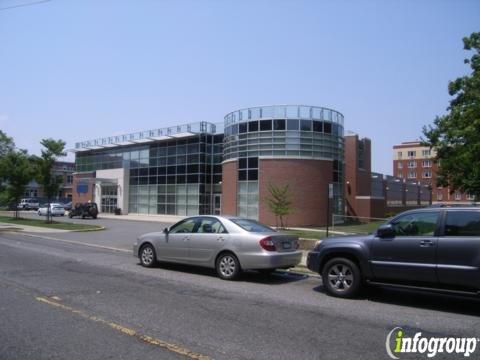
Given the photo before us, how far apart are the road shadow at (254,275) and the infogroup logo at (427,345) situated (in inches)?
177

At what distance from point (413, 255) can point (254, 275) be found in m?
4.45

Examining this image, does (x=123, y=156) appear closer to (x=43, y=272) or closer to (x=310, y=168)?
(x=310, y=168)

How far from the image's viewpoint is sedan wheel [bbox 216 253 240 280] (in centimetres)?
1001

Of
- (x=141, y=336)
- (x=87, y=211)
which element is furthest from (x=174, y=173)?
(x=141, y=336)

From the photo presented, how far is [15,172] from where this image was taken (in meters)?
34.6

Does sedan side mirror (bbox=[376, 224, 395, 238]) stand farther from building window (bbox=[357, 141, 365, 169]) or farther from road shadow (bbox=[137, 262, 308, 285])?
building window (bbox=[357, 141, 365, 169])

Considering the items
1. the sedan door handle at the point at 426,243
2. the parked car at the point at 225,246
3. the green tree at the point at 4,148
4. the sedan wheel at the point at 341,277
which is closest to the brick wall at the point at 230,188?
the green tree at the point at 4,148

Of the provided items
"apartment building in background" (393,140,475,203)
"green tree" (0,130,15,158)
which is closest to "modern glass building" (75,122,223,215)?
"green tree" (0,130,15,158)

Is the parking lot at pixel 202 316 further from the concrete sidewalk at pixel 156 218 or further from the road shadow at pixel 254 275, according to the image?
the concrete sidewalk at pixel 156 218

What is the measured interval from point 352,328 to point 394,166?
11266 cm

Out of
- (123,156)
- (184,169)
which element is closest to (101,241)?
(184,169)

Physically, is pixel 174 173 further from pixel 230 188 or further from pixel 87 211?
pixel 230 188

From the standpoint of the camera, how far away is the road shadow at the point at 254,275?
33.8 feet

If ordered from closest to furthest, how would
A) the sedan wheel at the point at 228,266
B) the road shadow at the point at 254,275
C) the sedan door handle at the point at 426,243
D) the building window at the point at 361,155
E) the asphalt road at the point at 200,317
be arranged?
the asphalt road at the point at 200,317
the sedan door handle at the point at 426,243
the sedan wheel at the point at 228,266
the road shadow at the point at 254,275
the building window at the point at 361,155
